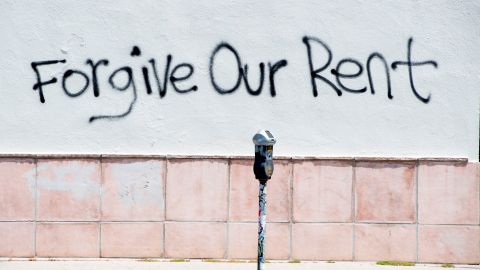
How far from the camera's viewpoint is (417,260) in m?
7.62

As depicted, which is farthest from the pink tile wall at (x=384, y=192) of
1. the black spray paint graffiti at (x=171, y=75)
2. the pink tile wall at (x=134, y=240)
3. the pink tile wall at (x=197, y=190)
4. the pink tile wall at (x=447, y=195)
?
the pink tile wall at (x=134, y=240)

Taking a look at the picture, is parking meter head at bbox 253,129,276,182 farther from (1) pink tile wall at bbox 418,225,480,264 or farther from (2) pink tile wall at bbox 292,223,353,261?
(1) pink tile wall at bbox 418,225,480,264

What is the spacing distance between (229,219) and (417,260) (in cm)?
187

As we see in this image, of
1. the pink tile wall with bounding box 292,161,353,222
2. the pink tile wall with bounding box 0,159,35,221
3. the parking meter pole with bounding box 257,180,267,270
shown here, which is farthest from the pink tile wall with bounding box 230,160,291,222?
the pink tile wall with bounding box 0,159,35,221

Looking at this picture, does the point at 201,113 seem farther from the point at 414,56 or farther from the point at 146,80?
the point at 414,56

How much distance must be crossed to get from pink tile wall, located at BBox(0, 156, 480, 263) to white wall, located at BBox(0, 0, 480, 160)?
0.18 meters

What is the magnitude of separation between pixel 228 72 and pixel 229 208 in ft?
4.30

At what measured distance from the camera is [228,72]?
24.8ft

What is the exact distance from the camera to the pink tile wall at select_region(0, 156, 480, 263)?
24.7 feet

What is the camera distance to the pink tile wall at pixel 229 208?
7523 millimetres

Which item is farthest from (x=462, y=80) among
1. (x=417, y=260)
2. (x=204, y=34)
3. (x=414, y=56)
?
(x=204, y=34)

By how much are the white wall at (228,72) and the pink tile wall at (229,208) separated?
0.58 ft

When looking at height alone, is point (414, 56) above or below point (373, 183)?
above

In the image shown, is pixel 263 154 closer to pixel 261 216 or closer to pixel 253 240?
pixel 261 216
